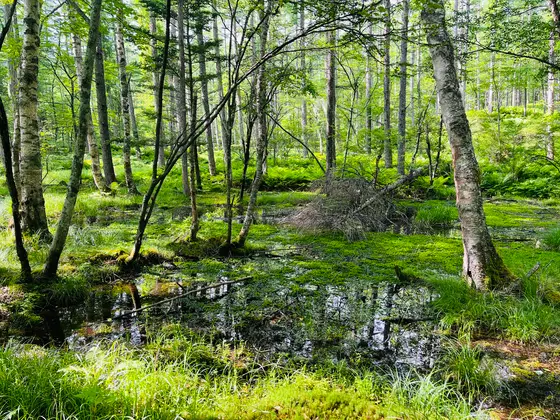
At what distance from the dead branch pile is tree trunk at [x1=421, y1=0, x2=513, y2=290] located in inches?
123

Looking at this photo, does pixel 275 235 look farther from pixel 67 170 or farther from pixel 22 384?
pixel 67 170

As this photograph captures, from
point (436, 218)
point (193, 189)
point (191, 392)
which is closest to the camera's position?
point (191, 392)

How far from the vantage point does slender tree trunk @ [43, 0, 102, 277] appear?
371cm

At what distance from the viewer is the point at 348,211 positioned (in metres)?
7.58

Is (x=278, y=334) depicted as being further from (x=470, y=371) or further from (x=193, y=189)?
(x=193, y=189)

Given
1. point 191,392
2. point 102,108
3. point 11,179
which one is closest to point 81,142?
point 11,179

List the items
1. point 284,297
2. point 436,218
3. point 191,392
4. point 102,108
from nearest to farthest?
point 191,392, point 284,297, point 436,218, point 102,108

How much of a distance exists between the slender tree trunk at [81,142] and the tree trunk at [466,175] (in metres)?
3.62

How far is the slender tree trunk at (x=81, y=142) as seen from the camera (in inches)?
146

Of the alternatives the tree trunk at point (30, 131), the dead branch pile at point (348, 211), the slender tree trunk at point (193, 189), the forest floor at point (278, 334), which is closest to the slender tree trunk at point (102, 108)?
the tree trunk at point (30, 131)

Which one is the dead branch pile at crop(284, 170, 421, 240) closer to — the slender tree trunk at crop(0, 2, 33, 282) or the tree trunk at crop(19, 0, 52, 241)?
the tree trunk at crop(19, 0, 52, 241)

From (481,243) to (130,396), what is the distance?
3.60 m

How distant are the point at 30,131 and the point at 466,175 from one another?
6.16 meters

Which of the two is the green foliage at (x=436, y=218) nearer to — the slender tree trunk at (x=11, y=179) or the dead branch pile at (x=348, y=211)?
the dead branch pile at (x=348, y=211)
